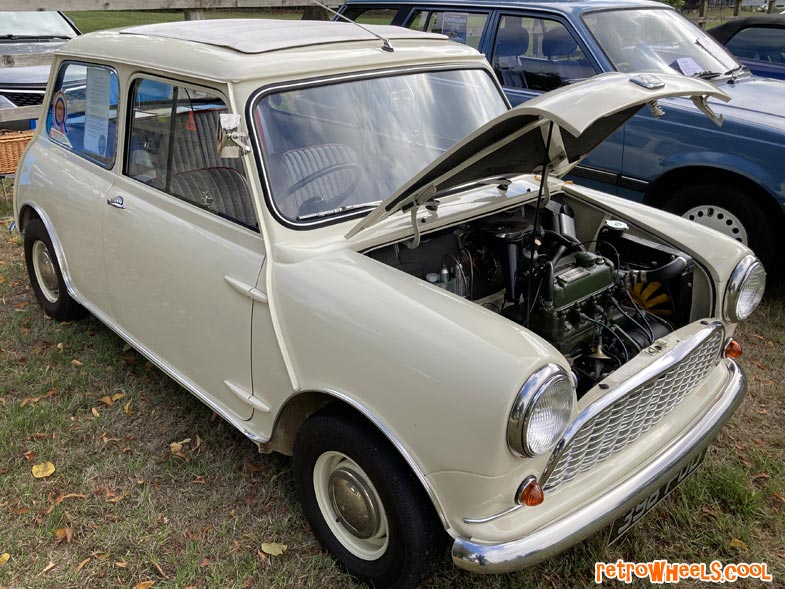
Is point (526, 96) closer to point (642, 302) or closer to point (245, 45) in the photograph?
point (642, 302)

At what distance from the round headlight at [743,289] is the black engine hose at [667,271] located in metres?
0.19

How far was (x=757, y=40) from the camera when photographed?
23.5ft

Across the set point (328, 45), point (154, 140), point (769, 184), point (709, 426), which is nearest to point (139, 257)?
point (154, 140)

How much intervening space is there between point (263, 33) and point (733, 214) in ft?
10.7

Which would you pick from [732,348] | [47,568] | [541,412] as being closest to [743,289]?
[732,348]

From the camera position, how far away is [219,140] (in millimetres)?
2379

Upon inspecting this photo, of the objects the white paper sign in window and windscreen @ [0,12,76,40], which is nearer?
the white paper sign in window

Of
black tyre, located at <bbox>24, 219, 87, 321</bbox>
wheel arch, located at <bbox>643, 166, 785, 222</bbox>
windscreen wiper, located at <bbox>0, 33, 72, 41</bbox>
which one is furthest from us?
windscreen wiper, located at <bbox>0, 33, 72, 41</bbox>

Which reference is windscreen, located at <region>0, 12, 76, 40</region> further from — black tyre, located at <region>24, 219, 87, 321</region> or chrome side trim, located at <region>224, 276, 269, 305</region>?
chrome side trim, located at <region>224, 276, 269, 305</region>

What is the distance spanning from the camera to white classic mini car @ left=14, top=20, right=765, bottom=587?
1.98m

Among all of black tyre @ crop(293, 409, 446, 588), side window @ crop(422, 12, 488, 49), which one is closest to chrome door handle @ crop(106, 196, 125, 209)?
black tyre @ crop(293, 409, 446, 588)

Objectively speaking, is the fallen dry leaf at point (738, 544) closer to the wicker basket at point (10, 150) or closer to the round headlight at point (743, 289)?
the round headlight at point (743, 289)

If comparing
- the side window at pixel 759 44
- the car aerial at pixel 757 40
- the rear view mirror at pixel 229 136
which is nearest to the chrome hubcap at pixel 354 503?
the rear view mirror at pixel 229 136

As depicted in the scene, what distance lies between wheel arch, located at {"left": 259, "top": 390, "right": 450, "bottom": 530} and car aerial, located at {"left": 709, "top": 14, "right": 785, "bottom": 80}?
21.0ft
